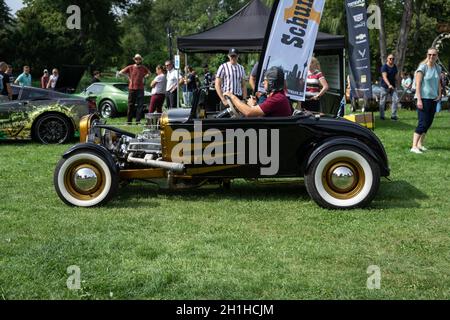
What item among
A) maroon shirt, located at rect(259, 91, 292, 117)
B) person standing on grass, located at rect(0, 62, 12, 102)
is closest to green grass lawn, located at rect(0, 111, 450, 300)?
maroon shirt, located at rect(259, 91, 292, 117)

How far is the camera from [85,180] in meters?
5.69

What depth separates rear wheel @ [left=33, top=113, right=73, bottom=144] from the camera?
10562 mm

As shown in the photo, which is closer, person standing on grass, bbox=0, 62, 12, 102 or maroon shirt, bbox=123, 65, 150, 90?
person standing on grass, bbox=0, 62, 12, 102

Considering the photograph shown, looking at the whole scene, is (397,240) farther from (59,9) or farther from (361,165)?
(59,9)

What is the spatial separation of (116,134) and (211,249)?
2626 millimetres

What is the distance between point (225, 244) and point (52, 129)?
7.02m

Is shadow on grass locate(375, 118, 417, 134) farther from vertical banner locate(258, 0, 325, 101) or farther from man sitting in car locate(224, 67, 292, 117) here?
man sitting in car locate(224, 67, 292, 117)

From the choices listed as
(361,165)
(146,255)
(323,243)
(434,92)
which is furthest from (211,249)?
(434,92)

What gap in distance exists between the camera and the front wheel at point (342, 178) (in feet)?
18.3

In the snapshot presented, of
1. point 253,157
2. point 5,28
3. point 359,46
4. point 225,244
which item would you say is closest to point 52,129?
point 253,157

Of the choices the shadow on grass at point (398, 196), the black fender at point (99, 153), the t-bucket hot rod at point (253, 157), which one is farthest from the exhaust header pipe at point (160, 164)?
the shadow on grass at point (398, 196)

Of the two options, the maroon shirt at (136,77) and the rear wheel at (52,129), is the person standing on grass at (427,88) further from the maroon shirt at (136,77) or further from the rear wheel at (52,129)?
the maroon shirt at (136,77)

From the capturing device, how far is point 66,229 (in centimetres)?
495
